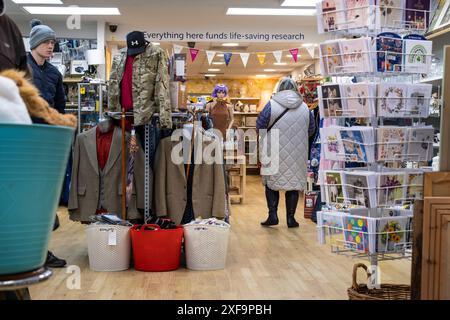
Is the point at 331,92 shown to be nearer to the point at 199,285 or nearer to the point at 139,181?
the point at 199,285

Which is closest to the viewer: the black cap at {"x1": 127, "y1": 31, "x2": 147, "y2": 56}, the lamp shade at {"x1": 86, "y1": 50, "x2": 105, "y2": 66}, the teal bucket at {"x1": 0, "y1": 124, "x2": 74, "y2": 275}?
the teal bucket at {"x1": 0, "y1": 124, "x2": 74, "y2": 275}

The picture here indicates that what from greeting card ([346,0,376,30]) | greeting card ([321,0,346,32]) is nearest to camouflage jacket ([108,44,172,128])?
greeting card ([321,0,346,32])

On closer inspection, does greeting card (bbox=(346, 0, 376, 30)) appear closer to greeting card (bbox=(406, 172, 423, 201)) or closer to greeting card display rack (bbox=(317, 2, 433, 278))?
greeting card display rack (bbox=(317, 2, 433, 278))

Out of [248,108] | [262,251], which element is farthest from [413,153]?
[248,108]

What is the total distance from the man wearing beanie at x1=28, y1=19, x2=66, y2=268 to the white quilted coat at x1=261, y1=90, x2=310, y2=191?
2340 millimetres

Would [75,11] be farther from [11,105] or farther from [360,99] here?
[11,105]

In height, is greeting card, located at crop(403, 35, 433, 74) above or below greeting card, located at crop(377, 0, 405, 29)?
below

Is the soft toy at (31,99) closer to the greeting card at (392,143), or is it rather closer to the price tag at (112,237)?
the greeting card at (392,143)

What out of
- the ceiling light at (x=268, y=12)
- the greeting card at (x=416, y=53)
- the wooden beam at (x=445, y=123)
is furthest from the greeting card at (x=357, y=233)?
the ceiling light at (x=268, y=12)

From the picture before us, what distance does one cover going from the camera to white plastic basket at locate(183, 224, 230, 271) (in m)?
3.89

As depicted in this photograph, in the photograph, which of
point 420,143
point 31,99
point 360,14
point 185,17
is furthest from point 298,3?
point 31,99

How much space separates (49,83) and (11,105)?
3.20m

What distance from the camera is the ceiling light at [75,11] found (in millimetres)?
8508

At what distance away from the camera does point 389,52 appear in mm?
2904
